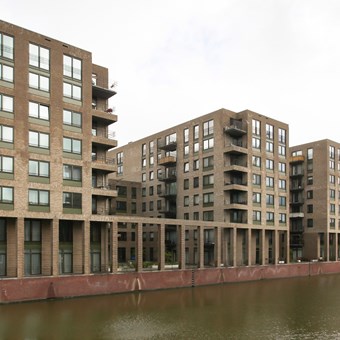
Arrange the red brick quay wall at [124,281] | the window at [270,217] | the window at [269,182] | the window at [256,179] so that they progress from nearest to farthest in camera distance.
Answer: the red brick quay wall at [124,281], the window at [256,179], the window at [270,217], the window at [269,182]

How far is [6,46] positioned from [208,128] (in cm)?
3508

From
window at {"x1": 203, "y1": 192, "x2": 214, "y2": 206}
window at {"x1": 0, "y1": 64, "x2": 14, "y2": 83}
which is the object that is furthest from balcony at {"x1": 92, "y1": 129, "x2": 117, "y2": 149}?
window at {"x1": 203, "y1": 192, "x2": 214, "y2": 206}

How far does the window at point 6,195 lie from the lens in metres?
40.6

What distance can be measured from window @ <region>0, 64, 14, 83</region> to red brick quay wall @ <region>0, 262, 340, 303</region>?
1876 centimetres

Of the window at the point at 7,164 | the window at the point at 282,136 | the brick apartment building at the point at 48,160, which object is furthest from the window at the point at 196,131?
the window at the point at 7,164

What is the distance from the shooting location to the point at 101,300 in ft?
135

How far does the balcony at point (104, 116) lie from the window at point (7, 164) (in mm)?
11288

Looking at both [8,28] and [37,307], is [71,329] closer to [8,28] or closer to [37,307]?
[37,307]

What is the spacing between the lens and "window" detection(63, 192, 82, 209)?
4516 cm

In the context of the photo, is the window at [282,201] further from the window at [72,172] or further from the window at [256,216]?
the window at [72,172]

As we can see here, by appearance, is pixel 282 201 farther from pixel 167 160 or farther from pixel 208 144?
pixel 167 160

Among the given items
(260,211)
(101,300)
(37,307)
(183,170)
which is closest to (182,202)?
(183,170)

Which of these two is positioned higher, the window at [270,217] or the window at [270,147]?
the window at [270,147]

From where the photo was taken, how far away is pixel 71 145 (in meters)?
46.3
